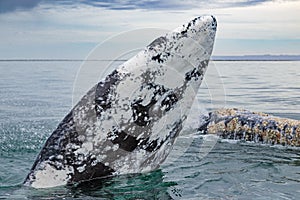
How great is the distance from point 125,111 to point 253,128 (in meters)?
5.65

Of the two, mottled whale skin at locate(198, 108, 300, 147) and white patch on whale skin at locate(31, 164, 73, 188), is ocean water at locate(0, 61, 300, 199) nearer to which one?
white patch on whale skin at locate(31, 164, 73, 188)

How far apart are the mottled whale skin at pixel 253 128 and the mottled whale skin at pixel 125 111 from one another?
16.2 ft

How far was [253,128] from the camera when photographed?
10.5 metres

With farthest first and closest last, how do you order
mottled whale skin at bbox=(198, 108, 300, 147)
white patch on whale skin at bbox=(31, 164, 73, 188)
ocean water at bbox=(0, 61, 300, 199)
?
1. mottled whale skin at bbox=(198, 108, 300, 147)
2. ocean water at bbox=(0, 61, 300, 199)
3. white patch on whale skin at bbox=(31, 164, 73, 188)

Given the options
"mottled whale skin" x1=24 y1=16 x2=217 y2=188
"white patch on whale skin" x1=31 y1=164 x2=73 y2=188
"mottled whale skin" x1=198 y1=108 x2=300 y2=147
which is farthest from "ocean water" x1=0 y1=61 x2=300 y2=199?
"mottled whale skin" x1=198 y1=108 x2=300 y2=147

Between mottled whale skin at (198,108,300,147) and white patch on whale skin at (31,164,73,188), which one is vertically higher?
mottled whale skin at (198,108,300,147)

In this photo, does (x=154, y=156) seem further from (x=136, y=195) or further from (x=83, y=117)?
(x=83, y=117)

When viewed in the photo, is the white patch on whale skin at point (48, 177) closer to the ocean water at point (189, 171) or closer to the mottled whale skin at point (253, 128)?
the ocean water at point (189, 171)

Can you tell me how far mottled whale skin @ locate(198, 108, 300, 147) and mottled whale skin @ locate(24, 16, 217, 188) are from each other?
4933mm

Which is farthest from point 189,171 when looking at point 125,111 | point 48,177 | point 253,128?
point 253,128

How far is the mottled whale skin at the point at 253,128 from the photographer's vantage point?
395 inches

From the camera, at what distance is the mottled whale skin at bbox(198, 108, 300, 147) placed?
1003 cm

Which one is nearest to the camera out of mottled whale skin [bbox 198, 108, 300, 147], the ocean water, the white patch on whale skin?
the white patch on whale skin

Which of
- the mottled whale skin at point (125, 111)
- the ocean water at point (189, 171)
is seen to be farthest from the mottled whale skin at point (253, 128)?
the mottled whale skin at point (125, 111)
